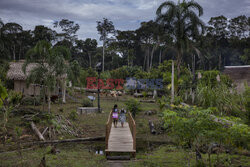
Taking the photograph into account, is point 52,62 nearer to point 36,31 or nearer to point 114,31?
point 36,31

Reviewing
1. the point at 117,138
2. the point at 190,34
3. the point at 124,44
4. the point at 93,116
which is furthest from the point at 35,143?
the point at 124,44

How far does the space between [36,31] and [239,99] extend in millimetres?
42351

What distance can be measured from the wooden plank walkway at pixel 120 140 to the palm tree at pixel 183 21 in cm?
1059

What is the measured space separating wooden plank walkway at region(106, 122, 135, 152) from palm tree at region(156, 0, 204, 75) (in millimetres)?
10586

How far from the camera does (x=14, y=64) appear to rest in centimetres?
2402

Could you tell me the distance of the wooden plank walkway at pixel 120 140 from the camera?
8.84 metres

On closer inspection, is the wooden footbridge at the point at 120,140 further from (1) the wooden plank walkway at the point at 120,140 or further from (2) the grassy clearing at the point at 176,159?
(2) the grassy clearing at the point at 176,159

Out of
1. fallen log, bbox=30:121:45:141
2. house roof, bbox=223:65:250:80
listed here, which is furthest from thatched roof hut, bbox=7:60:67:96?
house roof, bbox=223:65:250:80

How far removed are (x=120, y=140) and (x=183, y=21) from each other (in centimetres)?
1321

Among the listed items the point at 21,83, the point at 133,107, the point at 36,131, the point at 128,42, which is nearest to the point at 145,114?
the point at 133,107

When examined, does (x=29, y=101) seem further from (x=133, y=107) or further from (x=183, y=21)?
(x=183, y=21)

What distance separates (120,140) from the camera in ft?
33.0

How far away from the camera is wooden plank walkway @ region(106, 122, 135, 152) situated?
8844 mm

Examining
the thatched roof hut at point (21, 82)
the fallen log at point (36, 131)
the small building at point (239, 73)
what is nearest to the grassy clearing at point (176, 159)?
the fallen log at point (36, 131)
